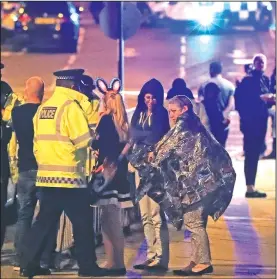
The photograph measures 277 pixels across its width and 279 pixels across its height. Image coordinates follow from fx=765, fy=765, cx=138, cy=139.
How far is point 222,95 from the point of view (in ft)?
13.5

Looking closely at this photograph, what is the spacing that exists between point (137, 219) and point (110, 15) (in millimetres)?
1087

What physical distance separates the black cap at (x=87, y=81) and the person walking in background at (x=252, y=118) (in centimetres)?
77

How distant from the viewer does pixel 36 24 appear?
13.7ft

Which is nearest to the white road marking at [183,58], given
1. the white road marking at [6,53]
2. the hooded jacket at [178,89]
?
the hooded jacket at [178,89]

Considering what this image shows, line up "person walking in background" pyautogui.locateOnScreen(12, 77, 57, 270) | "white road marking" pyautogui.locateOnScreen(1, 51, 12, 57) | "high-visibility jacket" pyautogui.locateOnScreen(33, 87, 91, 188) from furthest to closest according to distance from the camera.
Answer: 1. "white road marking" pyautogui.locateOnScreen(1, 51, 12, 57)
2. "person walking in background" pyautogui.locateOnScreen(12, 77, 57, 270)
3. "high-visibility jacket" pyautogui.locateOnScreen(33, 87, 91, 188)

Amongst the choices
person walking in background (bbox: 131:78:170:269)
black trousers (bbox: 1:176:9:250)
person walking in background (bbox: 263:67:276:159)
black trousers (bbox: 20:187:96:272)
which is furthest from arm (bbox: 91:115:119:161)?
person walking in background (bbox: 263:67:276:159)

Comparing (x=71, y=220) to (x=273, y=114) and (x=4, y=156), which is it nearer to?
(x=4, y=156)

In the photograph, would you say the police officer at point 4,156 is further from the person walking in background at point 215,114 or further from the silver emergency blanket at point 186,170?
the person walking in background at point 215,114

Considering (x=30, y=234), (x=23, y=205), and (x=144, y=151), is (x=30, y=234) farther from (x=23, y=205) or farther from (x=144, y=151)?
(x=144, y=151)

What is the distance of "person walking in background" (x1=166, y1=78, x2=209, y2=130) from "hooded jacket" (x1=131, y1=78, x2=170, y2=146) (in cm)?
6

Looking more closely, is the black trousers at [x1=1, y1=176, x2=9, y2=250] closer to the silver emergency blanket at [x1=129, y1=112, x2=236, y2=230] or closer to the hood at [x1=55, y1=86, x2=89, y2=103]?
the hood at [x1=55, y1=86, x2=89, y2=103]

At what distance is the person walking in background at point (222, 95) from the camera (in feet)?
13.3

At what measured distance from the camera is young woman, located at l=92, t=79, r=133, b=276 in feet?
13.1

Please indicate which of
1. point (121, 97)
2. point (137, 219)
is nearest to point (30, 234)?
point (137, 219)
